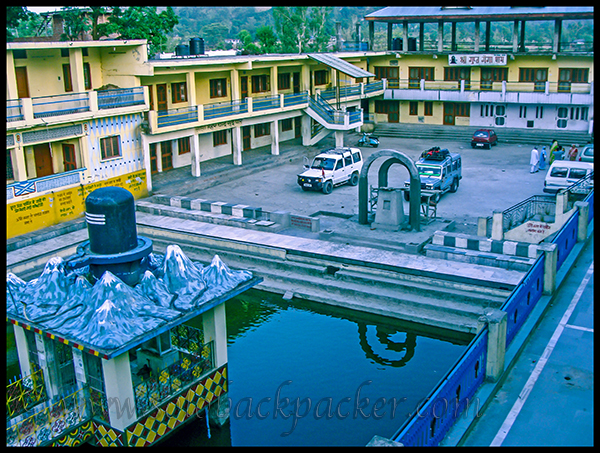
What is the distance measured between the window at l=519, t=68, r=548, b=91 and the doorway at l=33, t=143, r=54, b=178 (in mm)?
31538

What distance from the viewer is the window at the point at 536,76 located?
41500 mm

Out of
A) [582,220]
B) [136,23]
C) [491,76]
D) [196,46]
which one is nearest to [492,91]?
[491,76]

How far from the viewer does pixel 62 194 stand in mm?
24766

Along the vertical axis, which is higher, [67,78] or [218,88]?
[67,78]

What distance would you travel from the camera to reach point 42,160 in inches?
1029

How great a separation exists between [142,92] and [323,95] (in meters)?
14.8

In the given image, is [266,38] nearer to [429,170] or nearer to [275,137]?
[275,137]

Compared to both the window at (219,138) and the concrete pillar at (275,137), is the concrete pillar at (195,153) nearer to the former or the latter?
the window at (219,138)

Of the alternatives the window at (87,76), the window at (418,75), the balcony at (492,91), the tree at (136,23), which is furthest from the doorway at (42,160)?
the window at (418,75)

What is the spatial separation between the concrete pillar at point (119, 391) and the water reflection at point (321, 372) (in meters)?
2.14

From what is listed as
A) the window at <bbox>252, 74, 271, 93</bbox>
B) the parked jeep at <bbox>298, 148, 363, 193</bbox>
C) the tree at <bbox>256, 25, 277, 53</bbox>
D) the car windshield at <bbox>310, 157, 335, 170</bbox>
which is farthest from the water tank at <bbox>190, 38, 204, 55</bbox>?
the tree at <bbox>256, 25, 277, 53</bbox>

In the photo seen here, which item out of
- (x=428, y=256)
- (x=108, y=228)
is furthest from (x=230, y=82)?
(x=108, y=228)

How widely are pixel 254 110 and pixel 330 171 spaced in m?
7.42

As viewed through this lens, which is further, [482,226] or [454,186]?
[454,186]
